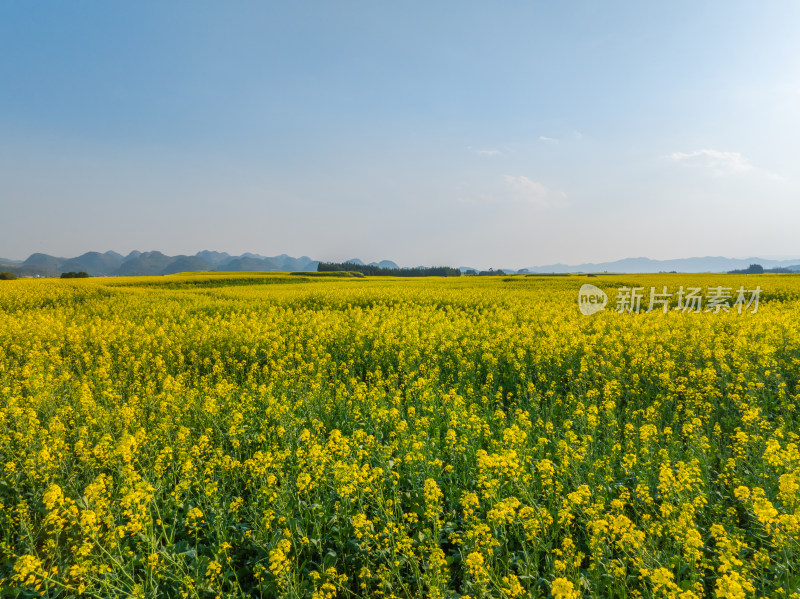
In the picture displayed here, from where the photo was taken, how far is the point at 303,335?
11.9m

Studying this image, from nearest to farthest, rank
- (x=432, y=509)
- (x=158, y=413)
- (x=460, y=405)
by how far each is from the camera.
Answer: (x=432, y=509) < (x=460, y=405) < (x=158, y=413)

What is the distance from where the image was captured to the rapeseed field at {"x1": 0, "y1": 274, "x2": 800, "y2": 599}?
323 centimetres

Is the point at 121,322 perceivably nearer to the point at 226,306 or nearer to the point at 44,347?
the point at 44,347

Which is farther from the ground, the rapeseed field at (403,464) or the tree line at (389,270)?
the tree line at (389,270)

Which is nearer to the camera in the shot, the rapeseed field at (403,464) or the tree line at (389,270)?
the rapeseed field at (403,464)

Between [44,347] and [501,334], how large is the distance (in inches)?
531

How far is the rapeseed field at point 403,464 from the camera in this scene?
323cm

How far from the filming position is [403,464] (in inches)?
197

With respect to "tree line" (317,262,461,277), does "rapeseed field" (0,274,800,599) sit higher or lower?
lower

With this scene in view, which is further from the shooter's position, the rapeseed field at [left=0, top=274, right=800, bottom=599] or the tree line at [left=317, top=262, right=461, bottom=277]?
the tree line at [left=317, top=262, right=461, bottom=277]

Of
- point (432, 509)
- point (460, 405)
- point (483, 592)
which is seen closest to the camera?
point (483, 592)

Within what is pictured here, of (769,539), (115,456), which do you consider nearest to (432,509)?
(769,539)

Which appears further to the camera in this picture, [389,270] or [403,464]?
[389,270]

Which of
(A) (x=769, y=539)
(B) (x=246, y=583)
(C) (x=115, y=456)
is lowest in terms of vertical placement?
(B) (x=246, y=583)
